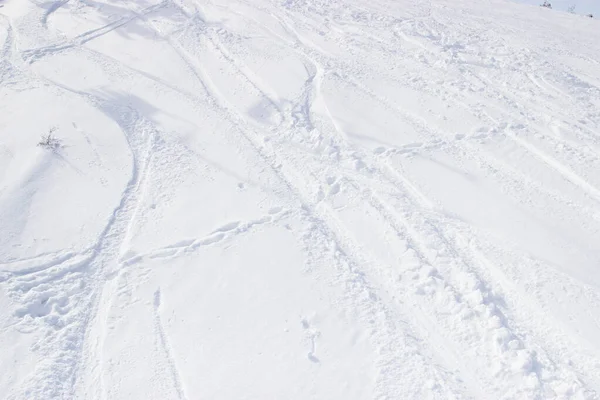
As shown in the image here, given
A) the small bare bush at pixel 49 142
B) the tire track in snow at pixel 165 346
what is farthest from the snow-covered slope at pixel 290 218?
the small bare bush at pixel 49 142

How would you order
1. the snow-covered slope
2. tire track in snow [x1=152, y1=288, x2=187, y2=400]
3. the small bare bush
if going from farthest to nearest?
the small bare bush
the snow-covered slope
tire track in snow [x1=152, y1=288, x2=187, y2=400]

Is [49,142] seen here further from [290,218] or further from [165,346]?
[165,346]

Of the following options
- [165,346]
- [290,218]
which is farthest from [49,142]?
[165,346]

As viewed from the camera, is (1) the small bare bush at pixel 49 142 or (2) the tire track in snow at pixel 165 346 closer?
(2) the tire track in snow at pixel 165 346

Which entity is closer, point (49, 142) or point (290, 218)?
point (290, 218)

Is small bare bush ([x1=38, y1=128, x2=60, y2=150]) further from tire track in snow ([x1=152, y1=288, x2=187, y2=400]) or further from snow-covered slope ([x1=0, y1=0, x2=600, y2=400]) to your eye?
tire track in snow ([x1=152, y1=288, x2=187, y2=400])

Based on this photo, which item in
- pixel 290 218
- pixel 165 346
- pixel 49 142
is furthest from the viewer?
pixel 49 142

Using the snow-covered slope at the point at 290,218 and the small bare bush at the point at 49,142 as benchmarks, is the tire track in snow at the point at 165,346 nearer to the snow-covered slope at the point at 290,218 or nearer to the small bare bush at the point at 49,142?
the snow-covered slope at the point at 290,218

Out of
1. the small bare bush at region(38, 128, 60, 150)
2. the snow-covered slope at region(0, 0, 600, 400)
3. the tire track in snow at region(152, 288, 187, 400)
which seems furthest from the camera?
the small bare bush at region(38, 128, 60, 150)

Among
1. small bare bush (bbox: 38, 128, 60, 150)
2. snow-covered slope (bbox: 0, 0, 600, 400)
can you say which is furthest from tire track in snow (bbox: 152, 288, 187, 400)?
small bare bush (bbox: 38, 128, 60, 150)
